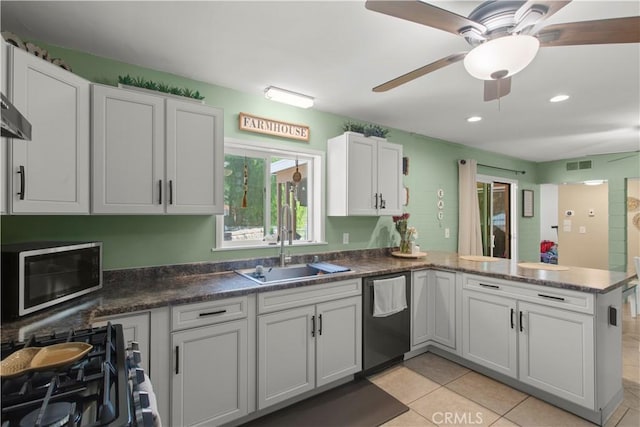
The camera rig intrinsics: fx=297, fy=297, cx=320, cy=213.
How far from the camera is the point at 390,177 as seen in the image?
324 centimetres

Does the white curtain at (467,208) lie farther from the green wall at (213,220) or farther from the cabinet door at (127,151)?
the cabinet door at (127,151)

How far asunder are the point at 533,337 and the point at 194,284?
2505 mm

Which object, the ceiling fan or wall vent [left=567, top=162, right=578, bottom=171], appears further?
wall vent [left=567, top=162, right=578, bottom=171]

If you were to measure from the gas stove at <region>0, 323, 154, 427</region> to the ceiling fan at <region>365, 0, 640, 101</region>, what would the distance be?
5.03 feet

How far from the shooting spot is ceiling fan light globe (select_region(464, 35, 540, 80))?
1.30 meters

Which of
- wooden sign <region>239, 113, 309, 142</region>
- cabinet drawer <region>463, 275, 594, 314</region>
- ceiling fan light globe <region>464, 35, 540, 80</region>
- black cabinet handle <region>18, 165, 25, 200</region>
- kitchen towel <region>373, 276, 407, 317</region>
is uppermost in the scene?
wooden sign <region>239, 113, 309, 142</region>

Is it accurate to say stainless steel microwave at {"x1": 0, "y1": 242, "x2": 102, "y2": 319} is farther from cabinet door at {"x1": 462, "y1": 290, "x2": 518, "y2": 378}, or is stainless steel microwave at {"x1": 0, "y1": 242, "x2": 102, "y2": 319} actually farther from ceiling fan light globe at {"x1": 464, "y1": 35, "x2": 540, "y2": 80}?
cabinet door at {"x1": 462, "y1": 290, "x2": 518, "y2": 378}

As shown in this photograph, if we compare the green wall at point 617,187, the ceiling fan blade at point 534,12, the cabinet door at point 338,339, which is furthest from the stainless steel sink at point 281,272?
the green wall at point 617,187

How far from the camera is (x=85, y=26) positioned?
5.68 feet

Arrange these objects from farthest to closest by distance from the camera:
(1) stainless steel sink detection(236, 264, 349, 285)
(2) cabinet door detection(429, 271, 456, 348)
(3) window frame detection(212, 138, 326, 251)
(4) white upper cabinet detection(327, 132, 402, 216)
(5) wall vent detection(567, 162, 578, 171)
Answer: (5) wall vent detection(567, 162, 578, 171), (4) white upper cabinet detection(327, 132, 402, 216), (2) cabinet door detection(429, 271, 456, 348), (3) window frame detection(212, 138, 326, 251), (1) stainless steel sink detection(236, 264, 349, 285)

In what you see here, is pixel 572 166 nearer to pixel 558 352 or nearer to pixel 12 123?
pixel 558 352

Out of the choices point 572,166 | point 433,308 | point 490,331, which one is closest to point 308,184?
point 433,308

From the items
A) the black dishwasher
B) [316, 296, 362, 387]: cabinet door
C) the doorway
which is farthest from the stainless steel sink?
the doorway

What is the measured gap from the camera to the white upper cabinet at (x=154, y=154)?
180 cm
